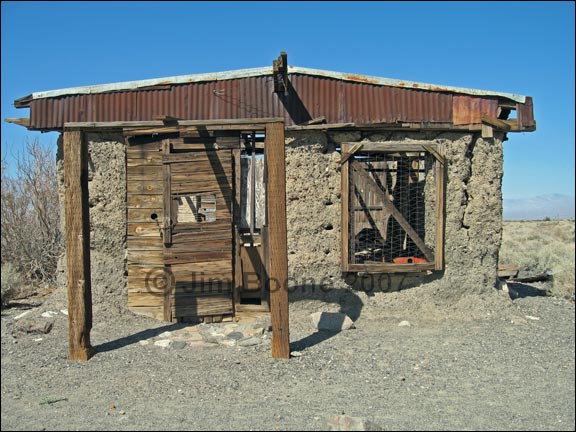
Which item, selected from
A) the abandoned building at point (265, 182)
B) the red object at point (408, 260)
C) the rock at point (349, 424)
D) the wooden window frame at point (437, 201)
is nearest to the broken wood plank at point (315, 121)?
the abandoned building at point (265, 182)

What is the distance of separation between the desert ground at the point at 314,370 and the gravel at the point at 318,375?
2cm

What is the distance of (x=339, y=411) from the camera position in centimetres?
429

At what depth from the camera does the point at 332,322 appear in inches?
283

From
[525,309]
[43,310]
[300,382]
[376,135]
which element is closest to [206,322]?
[43,310]

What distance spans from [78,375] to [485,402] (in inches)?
149

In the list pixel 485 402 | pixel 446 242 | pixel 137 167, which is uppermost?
pixel 137 167

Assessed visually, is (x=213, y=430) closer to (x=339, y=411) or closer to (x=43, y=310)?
(x=339, y=411)

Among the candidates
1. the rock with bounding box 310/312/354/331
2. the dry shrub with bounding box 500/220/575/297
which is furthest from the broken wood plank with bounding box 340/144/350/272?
the dry shrub with bounding box 500/220/575/297

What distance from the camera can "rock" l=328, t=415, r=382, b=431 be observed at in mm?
3719

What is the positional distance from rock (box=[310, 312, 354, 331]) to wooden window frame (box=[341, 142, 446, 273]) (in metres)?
0.67

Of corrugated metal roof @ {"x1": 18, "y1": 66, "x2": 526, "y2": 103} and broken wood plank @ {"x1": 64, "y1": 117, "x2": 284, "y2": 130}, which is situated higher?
corrugated metal roof @ {"x1": 18, "y1": 66, "x2": 526, "y2": 103}

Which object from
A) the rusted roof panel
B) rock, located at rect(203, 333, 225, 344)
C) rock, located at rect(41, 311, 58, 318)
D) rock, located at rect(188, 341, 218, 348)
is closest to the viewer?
rock, located at rect(188, 341, 218, 348)

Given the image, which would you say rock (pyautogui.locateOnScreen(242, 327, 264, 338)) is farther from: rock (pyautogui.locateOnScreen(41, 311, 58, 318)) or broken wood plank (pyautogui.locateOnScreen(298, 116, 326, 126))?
broken wood plank (pyautogui.locateOnScreen(298, 116, 326, 126))

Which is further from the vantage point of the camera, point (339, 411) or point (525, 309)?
point (525, 309)
